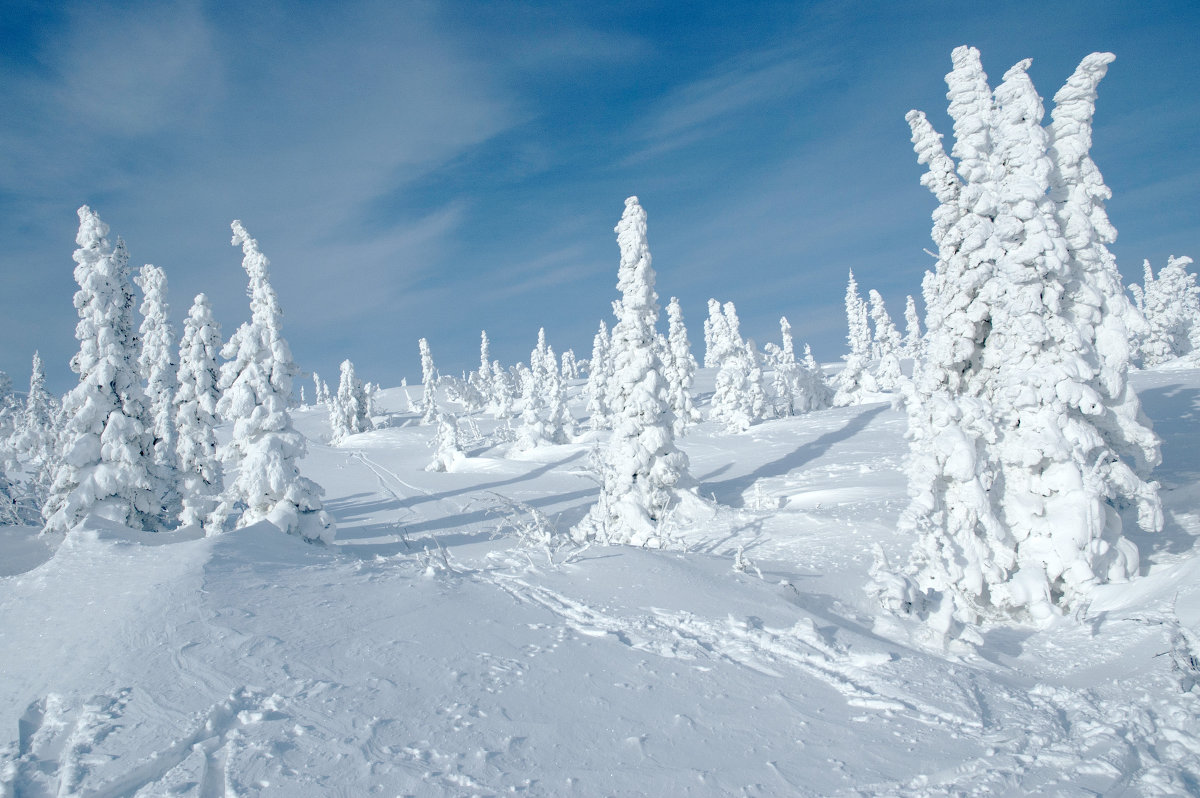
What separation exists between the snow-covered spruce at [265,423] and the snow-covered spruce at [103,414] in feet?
11.7

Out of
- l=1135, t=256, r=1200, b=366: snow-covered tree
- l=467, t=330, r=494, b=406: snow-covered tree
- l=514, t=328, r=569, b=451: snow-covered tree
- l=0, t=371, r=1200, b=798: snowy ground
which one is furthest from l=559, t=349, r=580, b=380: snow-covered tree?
l=0, t=371, r=1200, b=798: snowy ground

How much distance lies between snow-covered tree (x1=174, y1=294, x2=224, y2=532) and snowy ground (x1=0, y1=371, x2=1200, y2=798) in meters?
20.8

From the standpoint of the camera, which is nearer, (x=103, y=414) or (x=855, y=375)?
(x=103, y=414)

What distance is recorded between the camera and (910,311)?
8962cm

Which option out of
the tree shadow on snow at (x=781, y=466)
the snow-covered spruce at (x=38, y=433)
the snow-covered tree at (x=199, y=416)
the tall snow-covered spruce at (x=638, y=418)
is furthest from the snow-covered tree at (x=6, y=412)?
the tree shadow on snow at (x=781, y=466)

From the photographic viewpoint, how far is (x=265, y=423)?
1928cm

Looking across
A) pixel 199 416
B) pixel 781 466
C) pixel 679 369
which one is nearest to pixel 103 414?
pixel 199 416

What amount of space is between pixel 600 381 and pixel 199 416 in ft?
150

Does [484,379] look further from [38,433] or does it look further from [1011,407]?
[1011,407]

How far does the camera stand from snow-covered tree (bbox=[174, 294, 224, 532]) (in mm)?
27672

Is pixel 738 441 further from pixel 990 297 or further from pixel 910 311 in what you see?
pixel 910 311

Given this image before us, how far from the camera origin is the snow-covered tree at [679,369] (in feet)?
185

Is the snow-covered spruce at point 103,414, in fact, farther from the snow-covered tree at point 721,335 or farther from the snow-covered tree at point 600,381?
the snow-covered tree at point 721,335

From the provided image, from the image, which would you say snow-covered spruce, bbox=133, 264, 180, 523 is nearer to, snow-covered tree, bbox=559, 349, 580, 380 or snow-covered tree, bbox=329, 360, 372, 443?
snow-covered tree, bbox=329, 360, 372, 443
